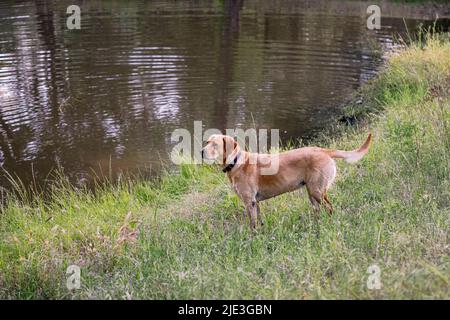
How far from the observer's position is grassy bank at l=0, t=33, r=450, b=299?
381 cm

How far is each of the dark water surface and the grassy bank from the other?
2.25m

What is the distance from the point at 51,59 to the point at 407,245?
42.6 ft

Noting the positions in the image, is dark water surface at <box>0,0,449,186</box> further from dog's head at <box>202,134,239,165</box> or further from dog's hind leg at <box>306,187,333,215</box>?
dog's hind leg at <box>306,187,333,215</box>

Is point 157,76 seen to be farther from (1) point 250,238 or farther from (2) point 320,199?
(1) point 250,238

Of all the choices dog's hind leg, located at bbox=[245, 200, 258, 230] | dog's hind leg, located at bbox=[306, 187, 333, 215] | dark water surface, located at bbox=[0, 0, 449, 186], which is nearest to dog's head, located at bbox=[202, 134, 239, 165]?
dog's hind leg, located at bbox=[245, 200, 258, 230]

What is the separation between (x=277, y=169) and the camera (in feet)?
17.4

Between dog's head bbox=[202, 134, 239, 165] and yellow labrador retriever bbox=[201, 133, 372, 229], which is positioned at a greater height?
dog's head bbox=[202, 134, 239, 165]

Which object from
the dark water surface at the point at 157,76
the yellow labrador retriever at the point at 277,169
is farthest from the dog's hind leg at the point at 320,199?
the dark water surface at the point at 157,76

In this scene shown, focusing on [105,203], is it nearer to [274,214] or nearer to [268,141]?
[274,214]

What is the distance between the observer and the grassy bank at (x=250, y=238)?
3811 millimetres

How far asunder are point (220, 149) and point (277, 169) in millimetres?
604

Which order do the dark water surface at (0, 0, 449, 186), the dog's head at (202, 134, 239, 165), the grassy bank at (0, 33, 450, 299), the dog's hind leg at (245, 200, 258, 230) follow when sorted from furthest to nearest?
the dark water surface at (0, 0, 449, 186)
the dog's hind leg at (245, 200, 258, 230)
the dog's head at (202, 134, 239, 165)
the grassy bank at (0, 33, 450, 299)
